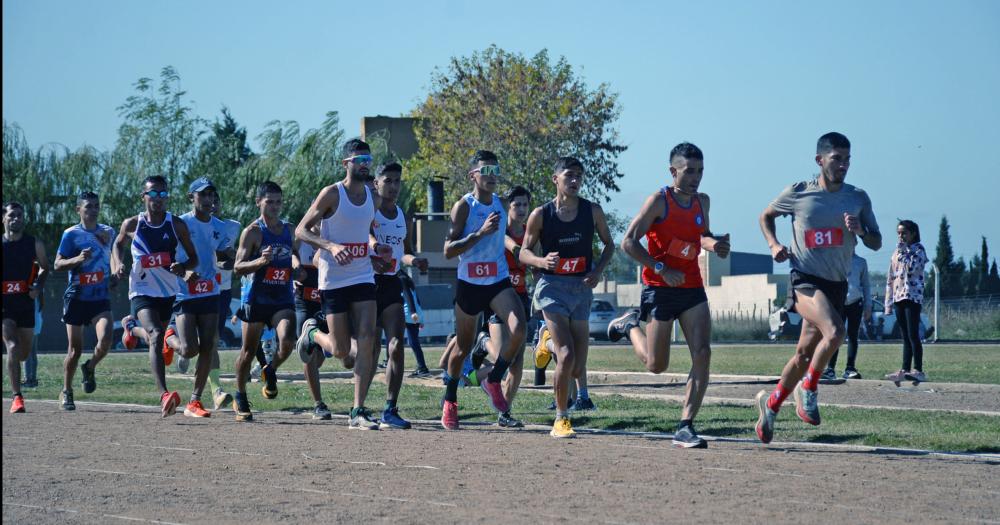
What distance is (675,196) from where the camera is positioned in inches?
401

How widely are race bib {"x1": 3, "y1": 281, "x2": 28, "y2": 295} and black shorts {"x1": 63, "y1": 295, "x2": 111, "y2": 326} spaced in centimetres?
70

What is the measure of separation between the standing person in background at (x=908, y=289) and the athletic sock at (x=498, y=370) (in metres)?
7.06

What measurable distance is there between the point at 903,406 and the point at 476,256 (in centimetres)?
508

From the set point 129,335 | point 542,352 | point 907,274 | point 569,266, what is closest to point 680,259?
point 569,266

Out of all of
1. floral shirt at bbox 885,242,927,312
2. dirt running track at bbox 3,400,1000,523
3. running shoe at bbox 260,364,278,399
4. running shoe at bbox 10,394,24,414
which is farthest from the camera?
floral shirt at bbox 885,242,927,312

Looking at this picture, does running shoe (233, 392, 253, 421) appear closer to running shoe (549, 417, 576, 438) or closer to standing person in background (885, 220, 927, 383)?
running shoe (549, 417, 576, 438)

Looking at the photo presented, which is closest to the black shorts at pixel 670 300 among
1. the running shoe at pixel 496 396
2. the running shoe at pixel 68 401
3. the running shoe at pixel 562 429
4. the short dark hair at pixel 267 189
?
the running shoe at pixel 562 429

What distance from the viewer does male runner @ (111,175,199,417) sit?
13.2 m

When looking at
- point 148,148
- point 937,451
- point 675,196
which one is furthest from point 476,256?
point 148,148

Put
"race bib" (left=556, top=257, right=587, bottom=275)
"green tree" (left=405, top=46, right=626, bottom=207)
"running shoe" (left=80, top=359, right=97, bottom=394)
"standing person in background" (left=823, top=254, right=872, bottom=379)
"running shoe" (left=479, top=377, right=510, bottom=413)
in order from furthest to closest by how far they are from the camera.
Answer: "green tree" (left=405, top=46, right=626, bottom=207) < "standing person in background" (left=823, top=254, right=872, bottom=379) < "running shoe" (left=80, top=359, right=97, bottom=394) < "running shoe" (left=479, top=377, right=510, bottom=413) < "race bib" (left=556, top=257, right=587, bottom=275)

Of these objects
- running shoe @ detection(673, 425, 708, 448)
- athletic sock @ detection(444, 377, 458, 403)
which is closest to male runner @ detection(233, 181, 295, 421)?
athletic sock @ detection(444, 377, 458, 403)

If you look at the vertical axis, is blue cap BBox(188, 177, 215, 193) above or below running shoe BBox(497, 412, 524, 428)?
above

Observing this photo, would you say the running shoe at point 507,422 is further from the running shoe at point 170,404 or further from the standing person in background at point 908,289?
the standing person in background at point 908,289

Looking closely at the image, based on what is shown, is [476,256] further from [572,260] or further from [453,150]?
[453,150]
